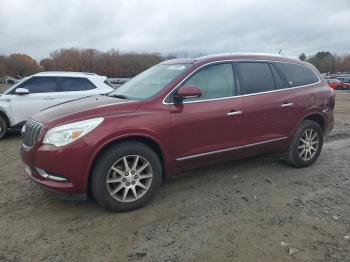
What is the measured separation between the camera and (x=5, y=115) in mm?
8320

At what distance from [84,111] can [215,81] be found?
72.2 inches

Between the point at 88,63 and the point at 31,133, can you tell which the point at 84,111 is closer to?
the point at 31,133

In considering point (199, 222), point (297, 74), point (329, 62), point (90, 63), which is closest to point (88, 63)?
point (90, 63)

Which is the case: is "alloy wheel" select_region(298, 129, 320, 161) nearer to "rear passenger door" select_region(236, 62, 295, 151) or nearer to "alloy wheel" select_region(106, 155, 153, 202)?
"rear passenger door" select_region(236, 62, 295, 151)

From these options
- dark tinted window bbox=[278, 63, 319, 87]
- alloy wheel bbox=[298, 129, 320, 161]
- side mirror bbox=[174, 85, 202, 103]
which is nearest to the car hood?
side mirror bbox=[174, 85, 202, 103]

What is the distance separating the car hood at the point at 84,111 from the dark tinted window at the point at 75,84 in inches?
189

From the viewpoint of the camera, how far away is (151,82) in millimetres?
4715

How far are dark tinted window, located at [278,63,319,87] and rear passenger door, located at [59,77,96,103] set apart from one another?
541 cm

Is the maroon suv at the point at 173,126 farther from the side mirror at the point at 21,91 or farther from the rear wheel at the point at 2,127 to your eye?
the rear wheel at the point at 2,127

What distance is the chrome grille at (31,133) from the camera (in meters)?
3.85

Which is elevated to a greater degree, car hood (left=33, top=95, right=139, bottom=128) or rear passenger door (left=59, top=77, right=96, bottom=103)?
rear passenger door (left=59, top=77, right=96, bottom=103)

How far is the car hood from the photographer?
377cm

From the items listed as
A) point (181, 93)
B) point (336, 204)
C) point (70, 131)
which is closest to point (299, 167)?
point (336, 204)

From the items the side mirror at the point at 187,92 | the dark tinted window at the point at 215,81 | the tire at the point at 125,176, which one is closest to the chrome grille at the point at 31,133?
the tire at the point at 125,176
